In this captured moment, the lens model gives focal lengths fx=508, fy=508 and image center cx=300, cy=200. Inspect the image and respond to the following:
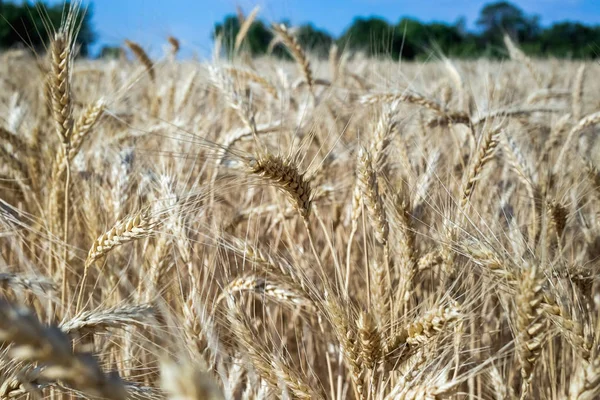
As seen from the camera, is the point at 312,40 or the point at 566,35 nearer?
the point at 312,40

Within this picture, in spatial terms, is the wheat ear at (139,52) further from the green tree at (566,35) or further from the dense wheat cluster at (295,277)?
the green tree at (566,35)

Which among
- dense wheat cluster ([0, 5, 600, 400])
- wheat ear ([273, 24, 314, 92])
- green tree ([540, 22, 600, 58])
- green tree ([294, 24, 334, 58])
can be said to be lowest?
dense wheat cluster ([0, 5, 600, 400])

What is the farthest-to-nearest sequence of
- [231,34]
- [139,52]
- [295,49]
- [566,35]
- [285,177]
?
1. [566,35]
2. [139,52]
3. [231,34]
4. [295,49]
5. [285,177]

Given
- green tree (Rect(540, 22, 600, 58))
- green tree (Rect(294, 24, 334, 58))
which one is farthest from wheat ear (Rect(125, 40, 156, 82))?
green tree (Rect(540, 22, 600, 58))

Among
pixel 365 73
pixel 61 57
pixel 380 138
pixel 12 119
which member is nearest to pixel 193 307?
pixel 380 138

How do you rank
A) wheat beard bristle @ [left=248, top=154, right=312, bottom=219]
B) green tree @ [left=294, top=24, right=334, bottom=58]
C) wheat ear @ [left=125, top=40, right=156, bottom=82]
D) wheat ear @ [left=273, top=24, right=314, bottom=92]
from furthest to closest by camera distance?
green tree @ [left=294, top=24, right=334, bottom=58]
wheat ear @ [left=125, top=40, right=156, bottom=82]
wheat ear @ [left=273, top=24, right=314, bottom=92]
wheat beard bristle @ [left=248, top=154, right=312, bottom=219]

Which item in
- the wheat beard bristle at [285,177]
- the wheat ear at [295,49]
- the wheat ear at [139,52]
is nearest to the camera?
the wheat beard bristle at [285,177]

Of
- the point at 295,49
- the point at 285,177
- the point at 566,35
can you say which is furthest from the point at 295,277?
the point at 566,35

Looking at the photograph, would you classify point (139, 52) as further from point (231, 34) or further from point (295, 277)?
point (295, 277)

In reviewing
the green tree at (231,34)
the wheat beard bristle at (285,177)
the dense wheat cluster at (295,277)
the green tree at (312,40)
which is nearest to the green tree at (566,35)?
the green tree at (312,40)

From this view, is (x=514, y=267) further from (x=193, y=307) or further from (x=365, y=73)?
(x=365, y=73)

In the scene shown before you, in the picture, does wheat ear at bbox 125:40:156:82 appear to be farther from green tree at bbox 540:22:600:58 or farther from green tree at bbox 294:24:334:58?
green tree at bbox 540:22:600:58

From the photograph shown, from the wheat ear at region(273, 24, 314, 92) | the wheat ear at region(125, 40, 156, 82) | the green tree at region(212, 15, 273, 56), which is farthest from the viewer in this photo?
the wheat ear at region(125, 40, 156, 82)

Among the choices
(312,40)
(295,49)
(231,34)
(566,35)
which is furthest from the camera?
(566,35)
